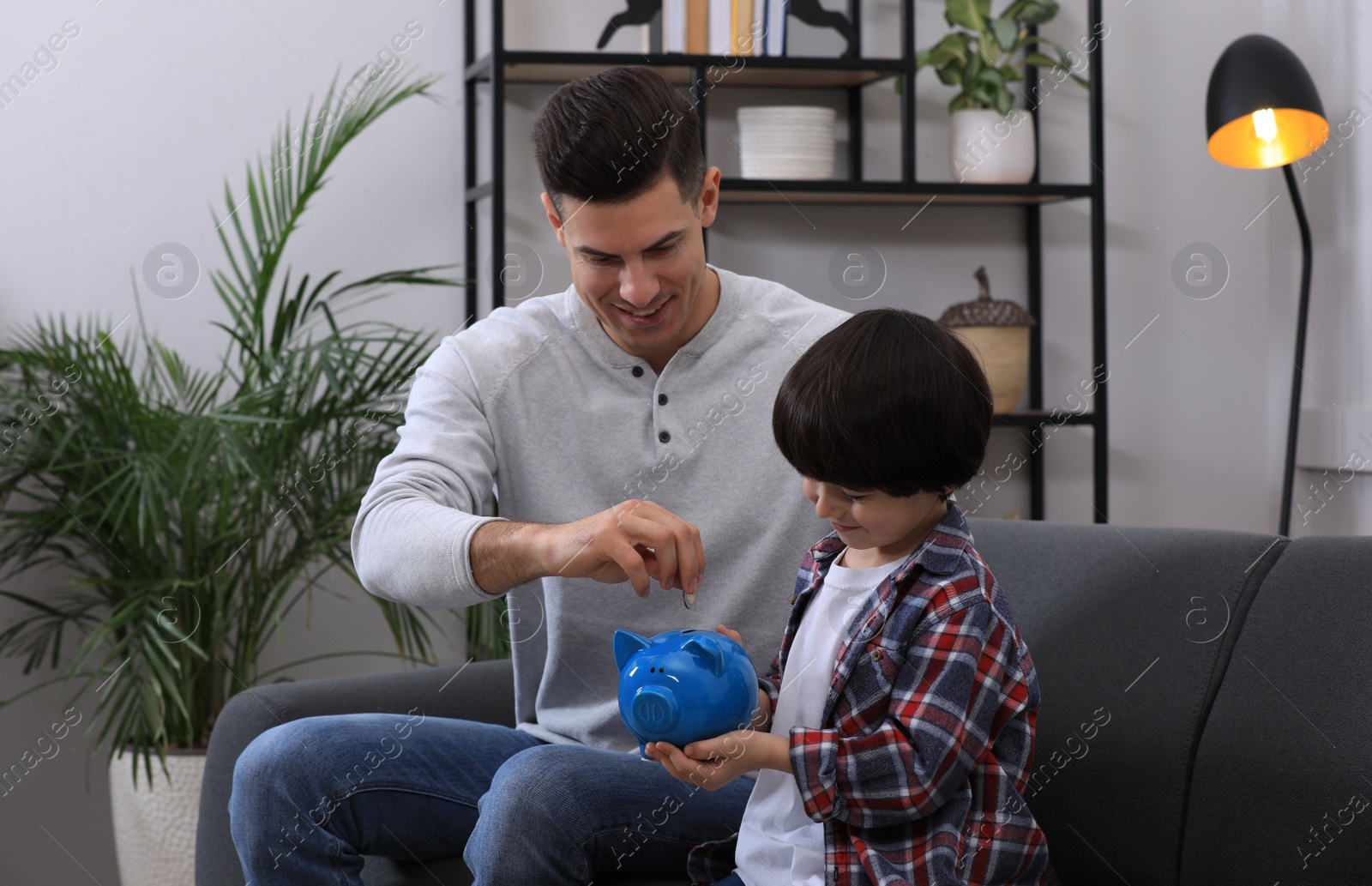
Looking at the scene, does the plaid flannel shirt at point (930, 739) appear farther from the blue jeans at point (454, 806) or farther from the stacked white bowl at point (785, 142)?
the stacked white bowl at point (785, 142)

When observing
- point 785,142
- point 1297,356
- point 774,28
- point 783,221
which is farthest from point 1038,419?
point 774,28

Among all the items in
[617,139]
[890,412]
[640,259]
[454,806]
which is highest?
[617,139]

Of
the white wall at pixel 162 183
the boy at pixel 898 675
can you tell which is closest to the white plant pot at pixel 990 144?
the white wall at pixel 162 183

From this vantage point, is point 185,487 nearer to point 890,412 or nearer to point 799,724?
point 799,724

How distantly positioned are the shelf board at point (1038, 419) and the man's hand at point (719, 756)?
5.98ft

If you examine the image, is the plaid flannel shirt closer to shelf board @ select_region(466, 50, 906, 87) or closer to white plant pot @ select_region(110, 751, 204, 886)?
white plant pot @ select_region(110, 751, 204, 886)

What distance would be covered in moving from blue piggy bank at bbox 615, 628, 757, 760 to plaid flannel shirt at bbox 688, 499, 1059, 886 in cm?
6

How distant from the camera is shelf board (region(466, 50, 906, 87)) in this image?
2527 millimetres

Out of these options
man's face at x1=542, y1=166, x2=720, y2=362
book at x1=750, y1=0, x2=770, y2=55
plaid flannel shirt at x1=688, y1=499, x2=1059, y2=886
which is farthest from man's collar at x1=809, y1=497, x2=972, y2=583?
book at x1=750, y1=0, x2=770, y2=55

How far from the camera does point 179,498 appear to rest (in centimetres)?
209

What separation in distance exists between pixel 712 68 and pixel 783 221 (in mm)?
413

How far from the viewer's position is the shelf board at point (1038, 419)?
2.74 metres

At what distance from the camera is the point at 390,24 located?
265 cm

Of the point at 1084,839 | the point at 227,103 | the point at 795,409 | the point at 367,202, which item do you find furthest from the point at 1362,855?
the point at 227,103
